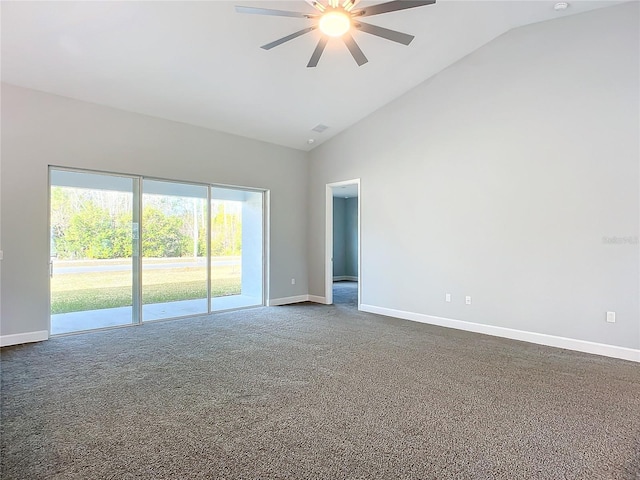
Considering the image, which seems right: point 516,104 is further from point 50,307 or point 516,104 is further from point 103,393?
point 50,307

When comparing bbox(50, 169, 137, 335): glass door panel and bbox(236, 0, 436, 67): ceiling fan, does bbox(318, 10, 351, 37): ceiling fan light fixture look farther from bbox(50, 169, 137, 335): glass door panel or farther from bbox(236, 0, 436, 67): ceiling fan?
bbox(50, 169, 137, 335): glass door panel

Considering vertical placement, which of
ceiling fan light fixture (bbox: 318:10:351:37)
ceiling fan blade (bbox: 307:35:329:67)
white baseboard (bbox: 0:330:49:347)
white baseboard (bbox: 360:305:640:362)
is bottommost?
white baseboard (bbox: 360:305:640:362)

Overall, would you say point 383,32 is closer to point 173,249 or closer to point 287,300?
point 173,249

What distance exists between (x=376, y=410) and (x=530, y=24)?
5.10 m

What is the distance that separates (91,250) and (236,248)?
2415 millimetres

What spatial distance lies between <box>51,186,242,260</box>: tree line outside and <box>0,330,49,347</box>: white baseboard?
3.37 feet

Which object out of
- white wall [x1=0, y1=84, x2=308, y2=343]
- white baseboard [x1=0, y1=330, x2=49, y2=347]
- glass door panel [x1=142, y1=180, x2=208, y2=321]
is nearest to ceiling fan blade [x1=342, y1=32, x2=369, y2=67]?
white wall [x1=0, y1=84, x2=308, y2=343]

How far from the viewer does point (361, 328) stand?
5.35 meters

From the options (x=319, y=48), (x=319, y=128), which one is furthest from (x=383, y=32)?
(x=319, y=128)

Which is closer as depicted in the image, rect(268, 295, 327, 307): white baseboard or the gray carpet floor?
the gray carpet floor

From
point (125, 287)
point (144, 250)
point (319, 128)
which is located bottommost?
point (125, 287)

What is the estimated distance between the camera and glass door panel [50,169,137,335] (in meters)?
4.93

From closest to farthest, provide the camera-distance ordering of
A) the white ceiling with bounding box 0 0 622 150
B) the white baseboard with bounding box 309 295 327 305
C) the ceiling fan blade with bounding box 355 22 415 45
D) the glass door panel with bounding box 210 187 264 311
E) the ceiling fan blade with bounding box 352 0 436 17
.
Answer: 1. the ceiling fan blade with bounding box 352 0 436 17
2. the ceiling fan blade with bounding box 355 22 415 45
3. the white ceiling with bounding box 0 0 622 150
4. the glass door panel with bounding box 210 187 264 311
5. the white baseboard with bounding box 309 295 327 305

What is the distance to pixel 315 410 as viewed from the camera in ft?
9.05
